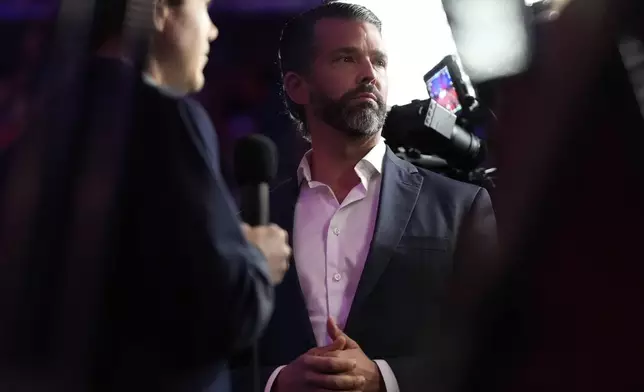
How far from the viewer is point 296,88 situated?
2.76 feet

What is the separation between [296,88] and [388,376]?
405mm

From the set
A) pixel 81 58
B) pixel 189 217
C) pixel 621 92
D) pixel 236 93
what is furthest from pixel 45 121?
pixel 621 92

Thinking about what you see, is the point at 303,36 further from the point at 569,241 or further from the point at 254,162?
the point at 569,241

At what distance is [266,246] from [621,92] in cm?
38

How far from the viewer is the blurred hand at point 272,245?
63cm

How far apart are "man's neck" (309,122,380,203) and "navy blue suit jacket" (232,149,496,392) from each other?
6 centimetres

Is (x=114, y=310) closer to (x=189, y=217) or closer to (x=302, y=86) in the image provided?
(x=189, y=217)

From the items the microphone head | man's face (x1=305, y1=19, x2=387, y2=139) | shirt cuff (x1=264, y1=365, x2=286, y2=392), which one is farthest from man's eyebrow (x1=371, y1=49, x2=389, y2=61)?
shirt cuff (x1=264, y1=365, x2=286, y2=392)

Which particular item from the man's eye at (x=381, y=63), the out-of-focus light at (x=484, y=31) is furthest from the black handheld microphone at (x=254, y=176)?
the out-of-focus light at (x=484, y=31)

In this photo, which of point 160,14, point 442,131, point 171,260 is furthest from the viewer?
point 442,131

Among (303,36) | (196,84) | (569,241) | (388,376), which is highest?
(303,36)

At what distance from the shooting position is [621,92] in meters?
0.53

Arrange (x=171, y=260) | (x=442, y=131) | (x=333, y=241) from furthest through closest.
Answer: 1. (x=442, y=131)
2. (x=333, y=241)
3. (x=171, y=260)

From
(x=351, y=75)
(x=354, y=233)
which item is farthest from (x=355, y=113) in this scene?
(x=354, y=233)
